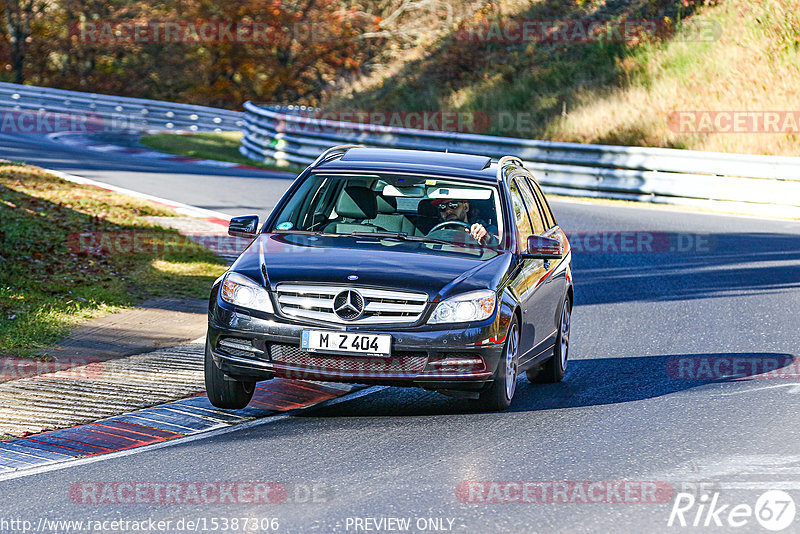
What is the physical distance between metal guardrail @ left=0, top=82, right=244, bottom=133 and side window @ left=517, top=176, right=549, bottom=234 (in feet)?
97.2

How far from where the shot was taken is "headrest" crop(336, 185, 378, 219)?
9.26 meters

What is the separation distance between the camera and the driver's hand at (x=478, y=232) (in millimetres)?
8969

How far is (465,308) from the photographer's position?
7.86 metres

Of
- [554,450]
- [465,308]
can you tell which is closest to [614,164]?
[465,308]

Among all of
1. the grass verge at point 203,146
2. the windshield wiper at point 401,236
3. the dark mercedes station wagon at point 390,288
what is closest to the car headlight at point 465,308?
the dark mercedes station wagon at point 390,288

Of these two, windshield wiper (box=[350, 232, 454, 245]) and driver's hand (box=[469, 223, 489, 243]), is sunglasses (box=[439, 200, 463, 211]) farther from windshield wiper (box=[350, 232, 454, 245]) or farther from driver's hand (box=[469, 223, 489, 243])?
windshield wiper (box=[350, 232, 454, 245])

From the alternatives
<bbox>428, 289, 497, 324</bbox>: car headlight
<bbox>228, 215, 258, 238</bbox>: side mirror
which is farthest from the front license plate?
<bbox>228, 215, 258, 238</bbox>: side mirror

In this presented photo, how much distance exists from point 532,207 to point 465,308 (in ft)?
7.65

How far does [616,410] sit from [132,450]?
3292 millimetres

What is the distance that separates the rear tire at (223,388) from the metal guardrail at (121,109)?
31277mm

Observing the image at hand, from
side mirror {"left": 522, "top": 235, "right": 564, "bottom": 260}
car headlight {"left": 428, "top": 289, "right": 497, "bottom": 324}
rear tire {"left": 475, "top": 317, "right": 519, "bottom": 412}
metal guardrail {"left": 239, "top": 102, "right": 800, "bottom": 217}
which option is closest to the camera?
car headlight {"left": 428, "top": 289, "right": 497, "bottom": 324}

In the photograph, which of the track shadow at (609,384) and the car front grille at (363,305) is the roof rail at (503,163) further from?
the car front grille at (363,305)

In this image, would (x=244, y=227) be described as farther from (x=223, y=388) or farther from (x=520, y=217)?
→ (x=520, y=217)

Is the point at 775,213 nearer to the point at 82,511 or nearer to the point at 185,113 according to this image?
the point at 82,511
